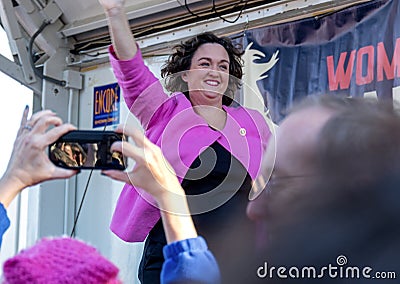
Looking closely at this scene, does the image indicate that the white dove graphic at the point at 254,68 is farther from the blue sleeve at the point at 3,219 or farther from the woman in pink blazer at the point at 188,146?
the blue sleeve at the point at 3,219

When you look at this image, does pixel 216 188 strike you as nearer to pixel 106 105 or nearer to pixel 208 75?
pixel 208 75

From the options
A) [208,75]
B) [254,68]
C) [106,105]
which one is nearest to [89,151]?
[208,75]

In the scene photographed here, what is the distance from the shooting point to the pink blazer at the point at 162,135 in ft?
4.01

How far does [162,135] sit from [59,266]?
0.63m

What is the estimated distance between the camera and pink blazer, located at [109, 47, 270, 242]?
1.22 m

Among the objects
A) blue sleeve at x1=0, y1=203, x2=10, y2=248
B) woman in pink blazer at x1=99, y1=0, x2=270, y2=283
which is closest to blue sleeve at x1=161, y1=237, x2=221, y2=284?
blue sleeve at x1=0, y1=203, x2=10, y2=248

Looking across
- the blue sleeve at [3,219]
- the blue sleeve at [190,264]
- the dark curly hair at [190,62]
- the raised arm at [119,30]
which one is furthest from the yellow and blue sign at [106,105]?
the blue sleeve at [190,264]

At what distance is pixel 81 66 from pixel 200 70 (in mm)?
1358

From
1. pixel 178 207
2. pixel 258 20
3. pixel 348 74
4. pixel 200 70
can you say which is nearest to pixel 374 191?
pixel 178 207

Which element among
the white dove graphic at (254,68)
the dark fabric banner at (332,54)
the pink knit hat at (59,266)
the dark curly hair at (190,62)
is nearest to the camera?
the pink knit hat at (59,266)

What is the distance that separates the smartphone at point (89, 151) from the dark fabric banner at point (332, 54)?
130 cm

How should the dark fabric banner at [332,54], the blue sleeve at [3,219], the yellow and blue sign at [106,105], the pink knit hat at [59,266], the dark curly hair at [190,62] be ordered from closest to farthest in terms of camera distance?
1. the pink knit hat at [59,266]
2. the blue sleeve at [3,219]
3. the dark curly hair at [190,62]
4. the dark fabric banner at [332,54]
5. the yellow and blue sign at [106,105]

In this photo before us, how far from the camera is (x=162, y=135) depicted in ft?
4.02

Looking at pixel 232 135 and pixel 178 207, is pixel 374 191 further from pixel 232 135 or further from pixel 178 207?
pixel 232 135
